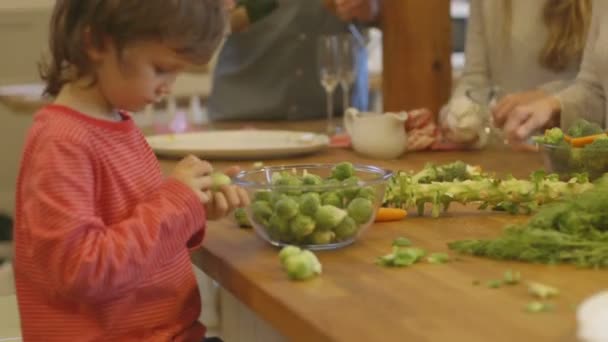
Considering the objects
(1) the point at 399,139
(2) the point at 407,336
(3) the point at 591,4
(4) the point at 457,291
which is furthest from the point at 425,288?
(3) the point at 591,4

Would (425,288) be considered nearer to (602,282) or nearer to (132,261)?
(602,282)

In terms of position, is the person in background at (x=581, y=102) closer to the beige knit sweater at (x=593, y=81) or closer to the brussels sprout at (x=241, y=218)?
the beige knit sweater at (x=593, y=81)

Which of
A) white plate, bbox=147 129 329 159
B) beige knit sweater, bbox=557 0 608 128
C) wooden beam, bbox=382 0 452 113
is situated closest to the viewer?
beige knit sweater, bbox=557 0 608 128

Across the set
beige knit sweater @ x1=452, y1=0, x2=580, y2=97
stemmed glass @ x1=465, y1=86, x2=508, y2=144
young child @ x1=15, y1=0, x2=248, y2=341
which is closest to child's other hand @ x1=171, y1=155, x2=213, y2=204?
young child @ x1=15, y1=0, x2=248, y2=341

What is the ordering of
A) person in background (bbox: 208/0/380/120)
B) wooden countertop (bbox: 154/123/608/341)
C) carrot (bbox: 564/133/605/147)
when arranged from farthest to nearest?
person in background (bbox: 208/0/380/120), carrot (bbox: 564/133/605/147), wooden countertop (bbox: 154/123/608/341)

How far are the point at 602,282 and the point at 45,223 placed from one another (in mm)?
608

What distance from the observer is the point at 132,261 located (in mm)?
1098

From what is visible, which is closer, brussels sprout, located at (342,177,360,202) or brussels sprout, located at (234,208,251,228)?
brussels sprout, located at (342,177,360,202)

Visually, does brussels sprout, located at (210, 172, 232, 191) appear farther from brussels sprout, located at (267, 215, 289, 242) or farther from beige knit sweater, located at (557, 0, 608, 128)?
beige knit sweater, located at (557, 0, 608, 128)

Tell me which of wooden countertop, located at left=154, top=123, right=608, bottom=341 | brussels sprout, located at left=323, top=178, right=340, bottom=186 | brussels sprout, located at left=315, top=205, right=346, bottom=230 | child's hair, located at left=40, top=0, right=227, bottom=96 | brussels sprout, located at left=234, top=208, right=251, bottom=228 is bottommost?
wooden countertop, located at left=154, top=123, right=608, bottom=341

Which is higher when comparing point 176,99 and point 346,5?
point 346,5

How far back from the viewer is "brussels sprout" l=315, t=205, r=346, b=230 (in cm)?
122

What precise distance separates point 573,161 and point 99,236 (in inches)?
29.2

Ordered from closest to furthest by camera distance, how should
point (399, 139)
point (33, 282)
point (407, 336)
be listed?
point (407, 336)
point (33, 282)
point (399, 139)
